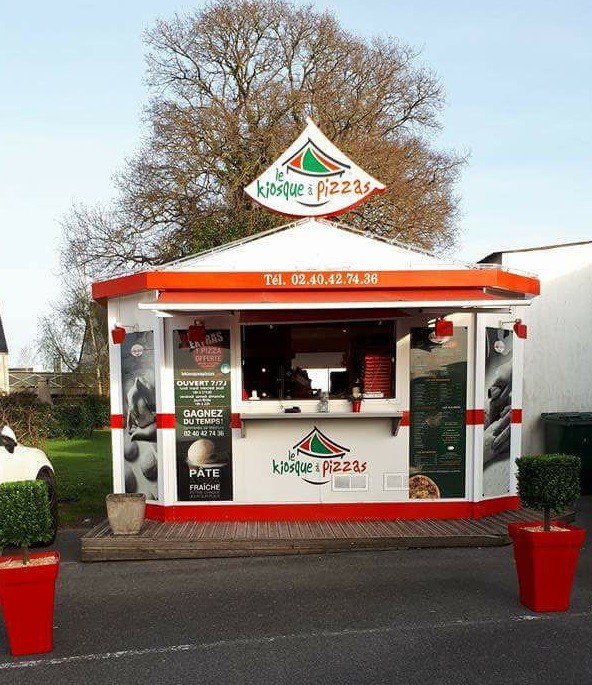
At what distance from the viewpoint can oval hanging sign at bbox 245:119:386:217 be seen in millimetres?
8297

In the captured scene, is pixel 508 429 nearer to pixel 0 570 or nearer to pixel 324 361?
pixel 324 361

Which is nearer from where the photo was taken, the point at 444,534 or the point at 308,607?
the point at 308,607

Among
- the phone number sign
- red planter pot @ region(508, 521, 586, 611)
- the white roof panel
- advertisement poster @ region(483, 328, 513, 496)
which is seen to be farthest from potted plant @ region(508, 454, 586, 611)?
the white roof panel

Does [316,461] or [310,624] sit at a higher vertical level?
[316,461]

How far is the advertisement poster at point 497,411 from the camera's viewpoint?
27.2ft

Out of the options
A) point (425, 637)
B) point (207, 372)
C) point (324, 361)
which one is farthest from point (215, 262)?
point (425, 637)

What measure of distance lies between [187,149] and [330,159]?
39.9ft

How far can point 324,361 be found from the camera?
8.40m

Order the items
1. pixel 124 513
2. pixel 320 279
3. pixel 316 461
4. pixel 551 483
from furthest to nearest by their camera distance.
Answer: pixel 316 461, pixel 320 279, pixel 124 513, pixel 551 483

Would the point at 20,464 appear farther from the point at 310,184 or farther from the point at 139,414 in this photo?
the point at 310,184

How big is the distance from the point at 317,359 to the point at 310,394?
0.49m

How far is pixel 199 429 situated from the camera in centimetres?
803

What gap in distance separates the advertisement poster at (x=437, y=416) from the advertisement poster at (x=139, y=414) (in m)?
3.39

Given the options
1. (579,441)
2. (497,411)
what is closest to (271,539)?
(497,411)
